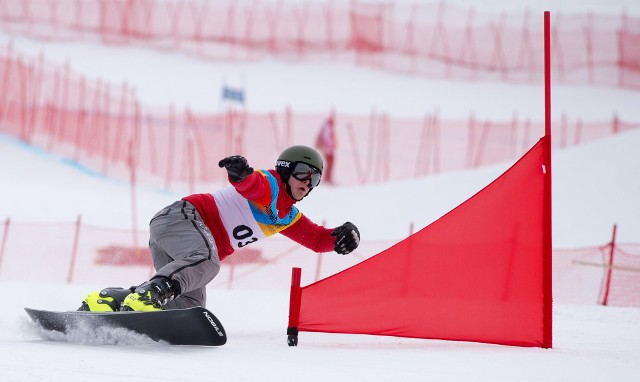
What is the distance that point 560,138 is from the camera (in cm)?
2536

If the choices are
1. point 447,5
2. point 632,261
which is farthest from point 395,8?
point 632,261

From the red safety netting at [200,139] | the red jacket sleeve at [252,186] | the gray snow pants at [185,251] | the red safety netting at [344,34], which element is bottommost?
the red safety netting at [200,139]

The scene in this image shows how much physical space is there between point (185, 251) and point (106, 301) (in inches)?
21.2

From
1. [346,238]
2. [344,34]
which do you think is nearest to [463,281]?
[346,238]

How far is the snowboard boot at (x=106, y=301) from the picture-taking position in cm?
529

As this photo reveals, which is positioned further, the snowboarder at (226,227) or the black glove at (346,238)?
the black glove at (346,238)

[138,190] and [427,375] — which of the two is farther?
[138,190]

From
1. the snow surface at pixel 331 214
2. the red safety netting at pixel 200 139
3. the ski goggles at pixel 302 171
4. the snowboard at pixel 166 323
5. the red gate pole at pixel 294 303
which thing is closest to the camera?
the snow surface at pixel 331 214

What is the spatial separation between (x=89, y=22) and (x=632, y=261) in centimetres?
2845

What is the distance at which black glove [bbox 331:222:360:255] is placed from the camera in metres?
5.78

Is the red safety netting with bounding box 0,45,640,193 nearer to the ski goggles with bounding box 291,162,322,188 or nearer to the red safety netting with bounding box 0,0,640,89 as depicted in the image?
the red safety netting with bounding box 0,0,640,89

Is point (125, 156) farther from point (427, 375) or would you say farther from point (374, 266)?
point (427, 375)

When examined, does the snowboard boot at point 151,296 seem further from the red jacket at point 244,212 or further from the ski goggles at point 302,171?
the ski goggles at point 302,171

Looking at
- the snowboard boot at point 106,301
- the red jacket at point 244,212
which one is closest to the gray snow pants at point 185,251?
the red jacket at point 244,212
